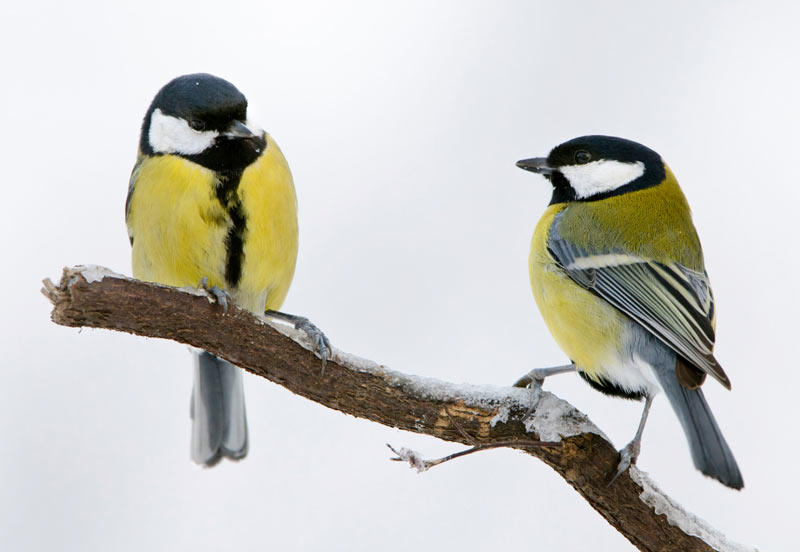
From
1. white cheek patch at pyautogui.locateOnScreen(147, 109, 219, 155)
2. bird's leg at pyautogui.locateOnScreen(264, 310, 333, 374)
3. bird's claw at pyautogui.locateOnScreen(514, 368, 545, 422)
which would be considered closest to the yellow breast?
bird's claw at pyautogui.locateOnScreen(514, 368, 545, 422)

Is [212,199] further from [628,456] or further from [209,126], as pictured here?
[628,456]

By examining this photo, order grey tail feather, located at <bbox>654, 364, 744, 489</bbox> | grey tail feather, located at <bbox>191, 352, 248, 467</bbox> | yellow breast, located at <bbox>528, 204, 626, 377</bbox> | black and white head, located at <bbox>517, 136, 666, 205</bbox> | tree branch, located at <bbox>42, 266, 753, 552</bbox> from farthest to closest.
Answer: grey tail feather, located at <bbox>191, 352, 248, 467</bbox>
black and white head, located at <bbox>517, 136, 666, 205</bbox>
yellow breast, located at <bbox>528, 204, 626, 377</bbox>
tree branch, located at <bbox>42, 266, 753, 552</bbox>
grey tail feather, located at <bbox>654, 364, 744, 489</bbox>

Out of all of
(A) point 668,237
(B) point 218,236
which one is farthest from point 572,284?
(B) point 218,236

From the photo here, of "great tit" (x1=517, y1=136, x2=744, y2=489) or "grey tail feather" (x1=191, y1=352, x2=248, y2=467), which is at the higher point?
"great tit" (x1=517, y1=136, x2=744, y2=489)

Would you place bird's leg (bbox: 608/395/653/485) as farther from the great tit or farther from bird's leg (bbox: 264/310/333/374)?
bird's leg (bbox: 264/310/333/374)

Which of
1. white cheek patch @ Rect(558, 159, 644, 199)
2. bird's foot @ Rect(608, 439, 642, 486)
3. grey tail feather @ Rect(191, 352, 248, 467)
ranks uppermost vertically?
white cheek patch @ Rect(558, 159, 644, 199)

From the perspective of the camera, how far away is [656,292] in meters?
1.92

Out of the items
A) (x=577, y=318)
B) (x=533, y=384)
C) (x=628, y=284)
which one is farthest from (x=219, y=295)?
(x=628, y=284)

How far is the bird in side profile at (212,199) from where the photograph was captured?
1.96m

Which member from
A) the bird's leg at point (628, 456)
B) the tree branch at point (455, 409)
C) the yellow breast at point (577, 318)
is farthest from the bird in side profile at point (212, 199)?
the bird's leg at point (628, 456)

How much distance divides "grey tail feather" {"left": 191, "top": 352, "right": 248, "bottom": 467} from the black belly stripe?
22.6 inches

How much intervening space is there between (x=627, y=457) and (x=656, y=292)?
1.43 ft

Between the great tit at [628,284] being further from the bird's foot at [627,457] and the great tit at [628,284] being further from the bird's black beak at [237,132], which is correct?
the bird's black beak at [237,132]

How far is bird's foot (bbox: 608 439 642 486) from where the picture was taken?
1717 millimetres
